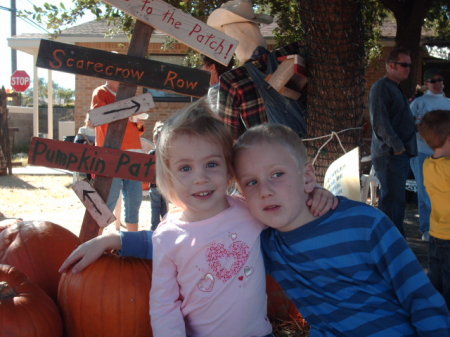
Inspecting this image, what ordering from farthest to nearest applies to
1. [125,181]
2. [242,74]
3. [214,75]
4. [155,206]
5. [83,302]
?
[155,206] < [125,181] < [214,75] < [242,74] < [83,302]

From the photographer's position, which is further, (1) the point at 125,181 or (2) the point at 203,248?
(1) the point at 125,181

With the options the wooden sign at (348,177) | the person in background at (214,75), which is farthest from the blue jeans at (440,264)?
the person in background at (214,75)

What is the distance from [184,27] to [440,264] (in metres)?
2.46

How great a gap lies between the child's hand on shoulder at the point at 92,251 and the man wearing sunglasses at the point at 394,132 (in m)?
3.57

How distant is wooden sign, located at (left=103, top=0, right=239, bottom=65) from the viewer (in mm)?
2744

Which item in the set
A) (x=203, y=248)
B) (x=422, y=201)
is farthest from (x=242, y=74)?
(x=422, y=201)

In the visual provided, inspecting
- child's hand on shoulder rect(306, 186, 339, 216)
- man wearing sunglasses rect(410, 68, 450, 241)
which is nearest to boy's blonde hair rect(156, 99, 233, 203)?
child's hand on shoulder rect(306, 186, 339, 216)

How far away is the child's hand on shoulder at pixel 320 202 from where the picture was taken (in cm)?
182

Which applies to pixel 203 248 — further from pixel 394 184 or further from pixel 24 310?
pixel 394 184

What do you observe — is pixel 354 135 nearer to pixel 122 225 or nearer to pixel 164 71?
pixel 164 71

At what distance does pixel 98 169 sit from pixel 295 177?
51.2 inches

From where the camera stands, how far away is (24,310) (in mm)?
1944

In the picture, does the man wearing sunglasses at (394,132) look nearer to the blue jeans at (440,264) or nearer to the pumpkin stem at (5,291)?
the blue jeans at (440,264)

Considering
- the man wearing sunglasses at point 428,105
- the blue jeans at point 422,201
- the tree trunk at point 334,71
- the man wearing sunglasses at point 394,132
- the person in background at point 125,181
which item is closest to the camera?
the tree trunk at point 334,71
